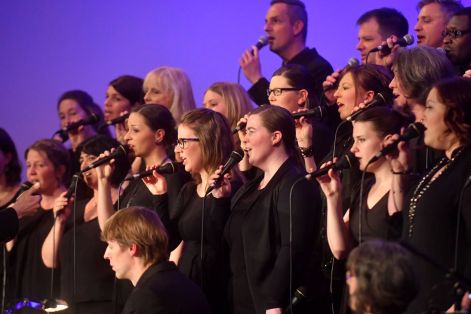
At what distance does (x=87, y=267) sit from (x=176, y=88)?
1.33m

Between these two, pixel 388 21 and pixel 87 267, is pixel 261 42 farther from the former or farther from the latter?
pixel 87 267

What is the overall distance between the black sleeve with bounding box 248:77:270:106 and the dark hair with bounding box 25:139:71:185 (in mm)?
1232

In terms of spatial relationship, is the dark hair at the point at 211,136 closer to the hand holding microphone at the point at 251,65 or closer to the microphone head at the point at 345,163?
the microphone head at the point at 345,163

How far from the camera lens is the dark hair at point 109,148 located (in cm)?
532

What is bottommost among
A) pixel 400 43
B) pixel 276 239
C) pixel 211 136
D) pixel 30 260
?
pixel 30 260

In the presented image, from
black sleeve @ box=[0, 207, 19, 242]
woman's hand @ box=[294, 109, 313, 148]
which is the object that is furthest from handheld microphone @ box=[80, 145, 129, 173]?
woman's hand @ box=[294, 109, 313, 148]

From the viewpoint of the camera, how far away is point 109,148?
5418 millimetres

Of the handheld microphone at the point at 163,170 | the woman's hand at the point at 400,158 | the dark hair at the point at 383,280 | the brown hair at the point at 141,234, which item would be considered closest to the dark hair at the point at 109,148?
the handheld microphone at the point at 163,170

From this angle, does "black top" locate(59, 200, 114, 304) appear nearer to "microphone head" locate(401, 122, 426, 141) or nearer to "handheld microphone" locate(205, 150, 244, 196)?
"handheld microphone" locate(205, 150, 244, 196)

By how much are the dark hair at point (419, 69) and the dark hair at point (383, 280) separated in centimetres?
132

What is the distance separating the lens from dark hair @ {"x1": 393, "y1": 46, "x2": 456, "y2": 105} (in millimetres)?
4078

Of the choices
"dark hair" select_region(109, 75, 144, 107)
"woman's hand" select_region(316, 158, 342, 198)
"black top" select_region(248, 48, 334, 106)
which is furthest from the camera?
"dark hair" select_region(109, 75, 144, 107)

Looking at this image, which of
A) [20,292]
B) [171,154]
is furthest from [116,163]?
[20,292]

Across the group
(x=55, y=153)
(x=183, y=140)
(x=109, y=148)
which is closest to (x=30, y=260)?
(x=55, y=153)
